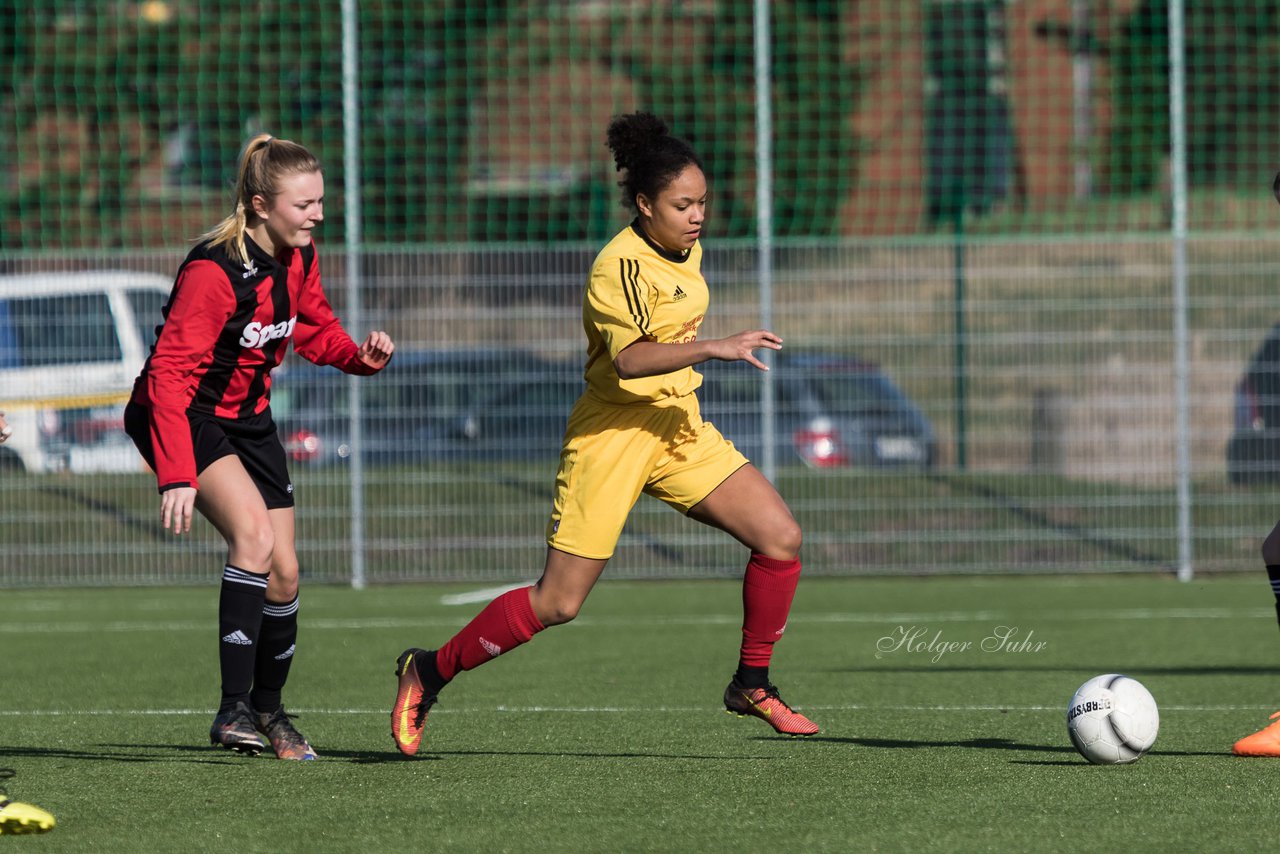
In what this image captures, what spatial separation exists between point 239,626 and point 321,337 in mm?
971

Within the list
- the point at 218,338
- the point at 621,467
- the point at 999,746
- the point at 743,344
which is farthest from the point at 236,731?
the point at 999,746

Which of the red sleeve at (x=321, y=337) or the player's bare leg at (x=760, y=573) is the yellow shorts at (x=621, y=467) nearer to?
the player's bare leg at (x=760, y=573)

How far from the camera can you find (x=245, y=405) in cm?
601

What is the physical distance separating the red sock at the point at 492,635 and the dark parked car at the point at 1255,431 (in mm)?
8196

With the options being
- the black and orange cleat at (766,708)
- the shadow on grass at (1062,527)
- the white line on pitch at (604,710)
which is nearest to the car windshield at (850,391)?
the shadow on grass at (1062,527)

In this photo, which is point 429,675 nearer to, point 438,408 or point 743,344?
point 743,344

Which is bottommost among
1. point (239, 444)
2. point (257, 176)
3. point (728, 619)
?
point (728, 619)

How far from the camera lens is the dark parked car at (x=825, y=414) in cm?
1286

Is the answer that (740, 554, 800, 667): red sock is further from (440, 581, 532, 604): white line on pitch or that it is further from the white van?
the white van

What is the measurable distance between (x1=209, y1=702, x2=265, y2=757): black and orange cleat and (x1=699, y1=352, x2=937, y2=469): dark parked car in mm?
7103

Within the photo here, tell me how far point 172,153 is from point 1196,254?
352 inches

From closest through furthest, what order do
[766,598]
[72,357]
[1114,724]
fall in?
[1114,724] < [766,598] < [72,357]

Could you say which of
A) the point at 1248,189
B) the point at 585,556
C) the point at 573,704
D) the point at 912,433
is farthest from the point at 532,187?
the point at 585,556

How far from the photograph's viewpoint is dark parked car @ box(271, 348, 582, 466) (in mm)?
12930
